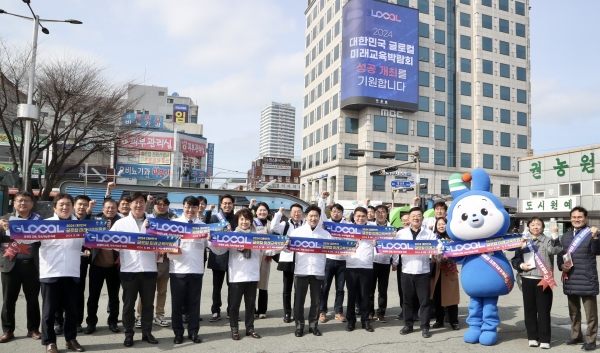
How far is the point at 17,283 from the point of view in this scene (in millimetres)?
6102

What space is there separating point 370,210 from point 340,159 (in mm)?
37056

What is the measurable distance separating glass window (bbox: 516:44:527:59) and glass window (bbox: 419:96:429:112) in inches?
505

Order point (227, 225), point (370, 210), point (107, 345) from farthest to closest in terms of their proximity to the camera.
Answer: point (370, 210) < point (227, 225) < point (107, 345)

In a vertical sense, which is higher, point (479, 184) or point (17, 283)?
point (479, 184)

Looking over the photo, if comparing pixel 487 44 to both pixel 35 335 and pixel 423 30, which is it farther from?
Answer: pixel 35 335

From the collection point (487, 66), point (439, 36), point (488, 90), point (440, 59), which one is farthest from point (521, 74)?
point (439, 36)

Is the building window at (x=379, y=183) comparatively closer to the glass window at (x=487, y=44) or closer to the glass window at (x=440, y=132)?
the glass window at (x=440, y=132)

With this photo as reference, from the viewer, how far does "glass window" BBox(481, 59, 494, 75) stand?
1956 inches

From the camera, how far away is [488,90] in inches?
1961

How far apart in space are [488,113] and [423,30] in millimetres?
11167

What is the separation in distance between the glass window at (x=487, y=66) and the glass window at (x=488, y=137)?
633 cm

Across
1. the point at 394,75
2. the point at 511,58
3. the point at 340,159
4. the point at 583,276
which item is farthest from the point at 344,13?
the point at 583,276

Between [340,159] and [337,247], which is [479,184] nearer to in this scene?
[337,247]

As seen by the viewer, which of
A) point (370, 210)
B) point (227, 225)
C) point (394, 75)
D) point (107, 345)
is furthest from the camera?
point (394, 75)
